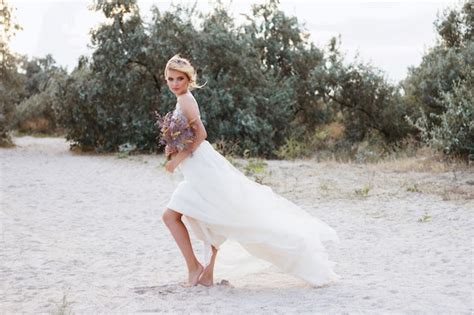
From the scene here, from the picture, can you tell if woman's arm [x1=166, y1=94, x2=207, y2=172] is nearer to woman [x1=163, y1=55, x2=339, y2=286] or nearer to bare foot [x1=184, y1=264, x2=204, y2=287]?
woman [x1=163, y1=55, x2=339, y2=286]

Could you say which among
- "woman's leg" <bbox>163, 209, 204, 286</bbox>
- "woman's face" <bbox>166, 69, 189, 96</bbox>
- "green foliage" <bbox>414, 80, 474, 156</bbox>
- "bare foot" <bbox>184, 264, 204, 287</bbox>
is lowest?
"bare foot" <bbox>184, 264, 204, 287</bbox>

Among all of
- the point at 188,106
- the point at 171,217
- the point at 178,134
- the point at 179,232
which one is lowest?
the point at 179,232

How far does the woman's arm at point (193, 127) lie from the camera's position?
5.31 metres

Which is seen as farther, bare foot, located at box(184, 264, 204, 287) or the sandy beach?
bare foot, located at box(184, 264, 204, 287)

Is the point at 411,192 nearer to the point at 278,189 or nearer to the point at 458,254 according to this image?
the point at 278,189

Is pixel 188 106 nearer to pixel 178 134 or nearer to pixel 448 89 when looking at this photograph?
pixel 178 134

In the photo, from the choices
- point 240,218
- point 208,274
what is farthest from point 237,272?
point 240,218

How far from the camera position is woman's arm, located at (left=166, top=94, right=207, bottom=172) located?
531 centimetres

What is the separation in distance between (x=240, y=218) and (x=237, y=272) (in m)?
0.63

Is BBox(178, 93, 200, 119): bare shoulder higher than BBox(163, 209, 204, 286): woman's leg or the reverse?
higher

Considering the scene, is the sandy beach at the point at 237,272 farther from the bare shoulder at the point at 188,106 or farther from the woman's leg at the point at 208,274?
the bare shoulder at the point at 188,106

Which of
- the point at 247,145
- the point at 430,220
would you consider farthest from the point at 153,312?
the point at 247,145

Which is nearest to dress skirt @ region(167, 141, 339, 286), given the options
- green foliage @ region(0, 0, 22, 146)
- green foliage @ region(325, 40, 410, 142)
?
green foliage @ region(325, 40, 410, 142)

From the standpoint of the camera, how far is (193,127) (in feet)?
17.4
